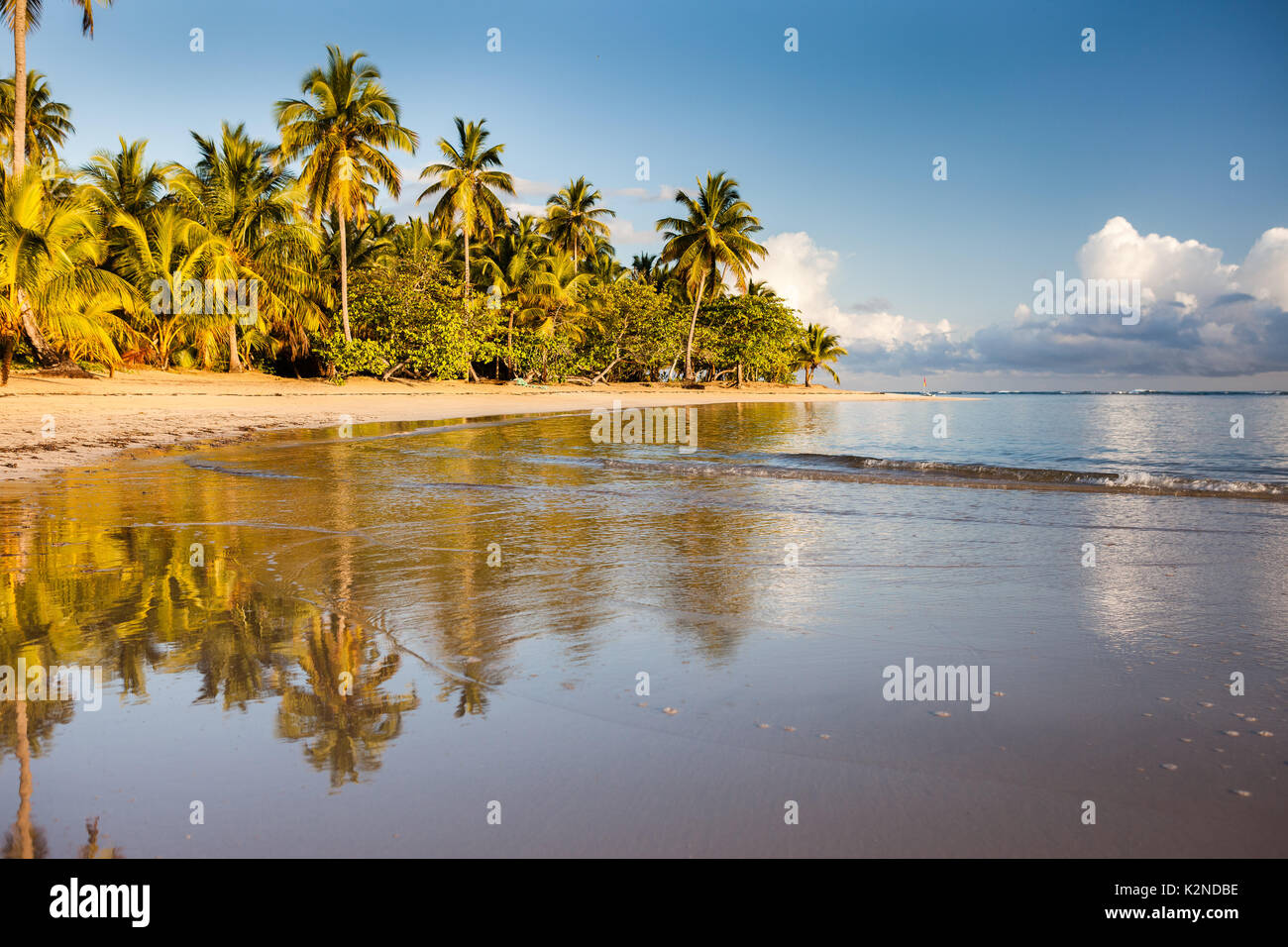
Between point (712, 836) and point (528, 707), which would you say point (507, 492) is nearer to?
point (528, 707)

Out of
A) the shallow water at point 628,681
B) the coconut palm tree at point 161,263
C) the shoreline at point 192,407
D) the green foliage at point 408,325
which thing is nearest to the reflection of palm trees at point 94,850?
the shallow water at point 628,681

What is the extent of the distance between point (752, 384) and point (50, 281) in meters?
52.4

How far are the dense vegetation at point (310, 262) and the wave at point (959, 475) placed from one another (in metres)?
18.2

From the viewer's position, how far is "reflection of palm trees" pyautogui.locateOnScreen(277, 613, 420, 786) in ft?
9.22

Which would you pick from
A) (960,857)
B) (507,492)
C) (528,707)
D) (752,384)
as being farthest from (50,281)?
(752,384)

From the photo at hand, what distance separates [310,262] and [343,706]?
35.2m

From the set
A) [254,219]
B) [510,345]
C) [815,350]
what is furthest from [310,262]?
[815,350]

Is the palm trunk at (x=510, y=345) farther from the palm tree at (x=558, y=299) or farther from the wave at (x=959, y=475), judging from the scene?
the wave at (x=959, y=475)

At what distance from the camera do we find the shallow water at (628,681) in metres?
2.43

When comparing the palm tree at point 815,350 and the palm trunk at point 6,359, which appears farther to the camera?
the palm tree at point 815,350

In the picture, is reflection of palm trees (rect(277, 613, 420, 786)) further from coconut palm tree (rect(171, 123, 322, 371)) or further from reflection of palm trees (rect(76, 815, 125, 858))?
coconut palm tree (rect(171, 123, 322, 371))

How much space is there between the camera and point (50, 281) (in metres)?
21.3

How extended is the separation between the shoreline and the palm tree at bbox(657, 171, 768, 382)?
561 inches

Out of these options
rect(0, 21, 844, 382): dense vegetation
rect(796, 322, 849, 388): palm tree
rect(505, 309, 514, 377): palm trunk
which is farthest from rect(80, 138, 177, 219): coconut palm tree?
rect(796, 322, 849, 388): palm tree
